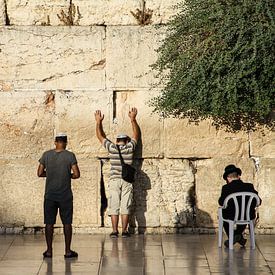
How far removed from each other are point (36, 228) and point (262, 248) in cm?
330

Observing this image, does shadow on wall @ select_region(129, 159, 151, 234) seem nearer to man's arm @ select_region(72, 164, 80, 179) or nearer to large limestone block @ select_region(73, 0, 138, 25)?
large limestone block @ select_region(73, 0, 138, 25)

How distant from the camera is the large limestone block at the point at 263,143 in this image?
15305 millimetres

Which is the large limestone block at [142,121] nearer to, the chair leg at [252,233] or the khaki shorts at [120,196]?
the khaki shorts at [120,196]

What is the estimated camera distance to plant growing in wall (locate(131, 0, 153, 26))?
15.5 m

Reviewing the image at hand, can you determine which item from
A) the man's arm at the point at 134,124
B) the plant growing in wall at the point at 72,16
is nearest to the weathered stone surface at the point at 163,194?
the man's arm at the point at 134,124

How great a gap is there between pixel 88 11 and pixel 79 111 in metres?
1.42

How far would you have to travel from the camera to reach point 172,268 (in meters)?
12.5

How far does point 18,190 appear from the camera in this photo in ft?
50.1

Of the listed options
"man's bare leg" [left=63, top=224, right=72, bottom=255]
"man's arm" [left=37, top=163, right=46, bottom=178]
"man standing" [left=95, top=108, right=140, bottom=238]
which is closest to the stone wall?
"man standing" [left=95, top=108, right=140, bottom=238]

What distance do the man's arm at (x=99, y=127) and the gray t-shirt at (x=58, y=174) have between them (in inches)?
76.8

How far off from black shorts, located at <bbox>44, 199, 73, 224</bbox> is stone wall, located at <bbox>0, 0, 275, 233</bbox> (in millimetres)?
2111

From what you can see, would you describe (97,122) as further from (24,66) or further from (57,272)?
(57,272)

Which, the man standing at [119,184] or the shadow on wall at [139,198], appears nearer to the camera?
the man standing at [119,184]

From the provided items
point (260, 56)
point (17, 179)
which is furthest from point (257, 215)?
point (17, 179)
